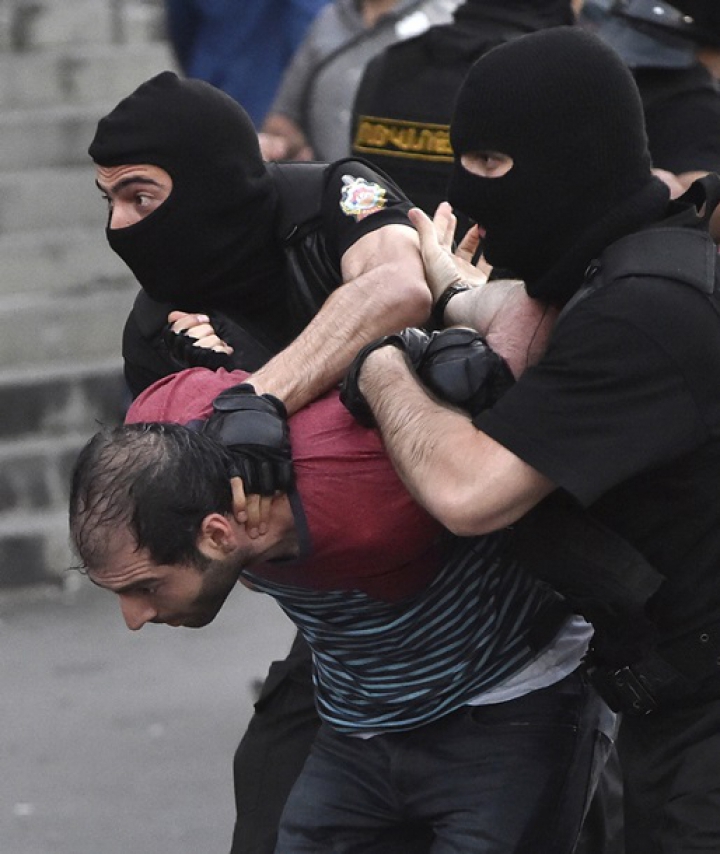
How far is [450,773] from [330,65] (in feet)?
9.20

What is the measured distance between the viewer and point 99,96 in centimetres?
720

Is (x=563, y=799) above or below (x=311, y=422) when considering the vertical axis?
below

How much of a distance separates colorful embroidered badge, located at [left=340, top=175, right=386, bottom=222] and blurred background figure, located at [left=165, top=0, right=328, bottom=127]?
132 inches

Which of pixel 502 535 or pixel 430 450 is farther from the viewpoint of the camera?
pixel 502 535

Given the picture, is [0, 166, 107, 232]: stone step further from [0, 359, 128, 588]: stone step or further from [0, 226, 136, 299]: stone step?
[0, 359, 128, 588]: stone step

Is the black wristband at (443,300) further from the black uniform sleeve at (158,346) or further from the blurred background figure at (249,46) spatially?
the blurred background figure at (249,46)

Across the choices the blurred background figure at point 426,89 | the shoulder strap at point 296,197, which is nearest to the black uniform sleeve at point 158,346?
the shoulder strap at point 296,197

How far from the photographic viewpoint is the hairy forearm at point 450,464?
2.52 m

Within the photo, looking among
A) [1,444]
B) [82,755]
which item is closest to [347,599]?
[82,755]

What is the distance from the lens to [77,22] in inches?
286

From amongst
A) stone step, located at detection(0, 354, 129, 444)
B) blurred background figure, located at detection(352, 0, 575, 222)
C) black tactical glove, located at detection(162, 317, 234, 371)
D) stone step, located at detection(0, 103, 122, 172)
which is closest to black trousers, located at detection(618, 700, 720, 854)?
black tactical glove, located at detection(162, 317, 234, 371)

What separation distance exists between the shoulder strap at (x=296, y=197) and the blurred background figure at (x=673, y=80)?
87cm

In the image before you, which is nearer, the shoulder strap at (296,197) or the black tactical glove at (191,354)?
the black tactical glove at (191,354)

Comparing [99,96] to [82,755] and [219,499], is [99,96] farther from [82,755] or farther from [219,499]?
[219,499]
